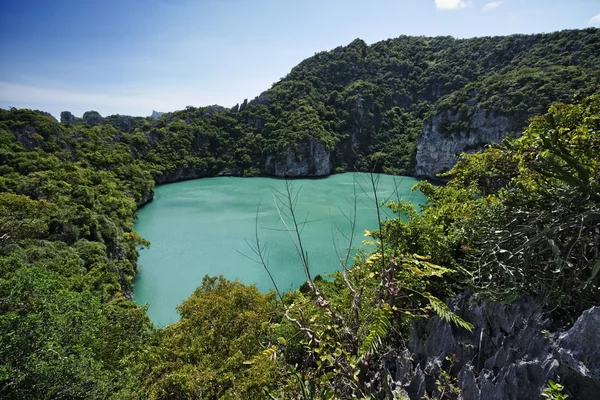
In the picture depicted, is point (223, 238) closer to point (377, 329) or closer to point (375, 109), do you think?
point (377, 329)

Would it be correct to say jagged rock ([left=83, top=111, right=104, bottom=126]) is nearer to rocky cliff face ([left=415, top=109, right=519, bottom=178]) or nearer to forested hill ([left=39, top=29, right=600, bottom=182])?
forested hill ([left=39, top=29, right=600, bottom=182])

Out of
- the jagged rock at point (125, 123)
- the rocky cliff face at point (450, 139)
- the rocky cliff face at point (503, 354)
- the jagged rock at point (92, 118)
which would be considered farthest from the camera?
the jagged rock at point (92, 118)

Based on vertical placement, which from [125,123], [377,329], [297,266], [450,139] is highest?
[125,123]

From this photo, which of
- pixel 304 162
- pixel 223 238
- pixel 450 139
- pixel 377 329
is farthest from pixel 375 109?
pixel 377 329

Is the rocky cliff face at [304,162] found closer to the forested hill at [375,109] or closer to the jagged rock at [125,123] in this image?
the forested hill at [375,109]

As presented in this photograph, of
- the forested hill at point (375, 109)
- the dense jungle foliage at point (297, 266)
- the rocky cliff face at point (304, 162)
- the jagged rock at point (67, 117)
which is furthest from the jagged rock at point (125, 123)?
the rocky cliff face at point (304, 162)

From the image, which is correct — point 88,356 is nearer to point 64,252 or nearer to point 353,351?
point 353,351
